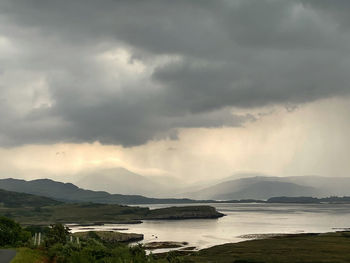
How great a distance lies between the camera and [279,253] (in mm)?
103062

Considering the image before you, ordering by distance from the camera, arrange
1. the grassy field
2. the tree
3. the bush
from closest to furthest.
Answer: the tree, the bush, the grassy field

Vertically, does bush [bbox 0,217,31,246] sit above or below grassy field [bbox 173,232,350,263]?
above

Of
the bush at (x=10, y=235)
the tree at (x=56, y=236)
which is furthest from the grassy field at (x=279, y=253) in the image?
the bush at (x=10, y=235)

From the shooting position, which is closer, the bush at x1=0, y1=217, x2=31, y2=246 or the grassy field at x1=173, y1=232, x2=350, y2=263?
the bush at x1=0, y1=217, x2=31, y2=246

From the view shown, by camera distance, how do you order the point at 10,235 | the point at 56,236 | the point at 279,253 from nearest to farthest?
the point at 56,236
the point at 10,235
the point at 279,253

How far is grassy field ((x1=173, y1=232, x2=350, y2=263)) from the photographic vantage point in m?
92.6

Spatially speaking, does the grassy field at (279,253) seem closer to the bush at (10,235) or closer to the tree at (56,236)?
the tree at (56,236)

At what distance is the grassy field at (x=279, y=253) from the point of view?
304ft

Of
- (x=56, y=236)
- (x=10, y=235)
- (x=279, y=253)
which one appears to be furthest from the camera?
(x=279, y=253)

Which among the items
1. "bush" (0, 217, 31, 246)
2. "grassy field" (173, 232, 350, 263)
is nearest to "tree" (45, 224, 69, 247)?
"bush" (0, 217, 31, 246)

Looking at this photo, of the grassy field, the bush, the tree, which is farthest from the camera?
the grassy field

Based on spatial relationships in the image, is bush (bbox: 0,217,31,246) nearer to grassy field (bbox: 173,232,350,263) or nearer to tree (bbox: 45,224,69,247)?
tree (bbox: 45,224,69,247)

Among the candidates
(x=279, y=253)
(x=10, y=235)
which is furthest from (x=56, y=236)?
(x=279, y=253)

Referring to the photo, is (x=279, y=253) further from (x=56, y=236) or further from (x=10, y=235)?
(x=10, y=235)
